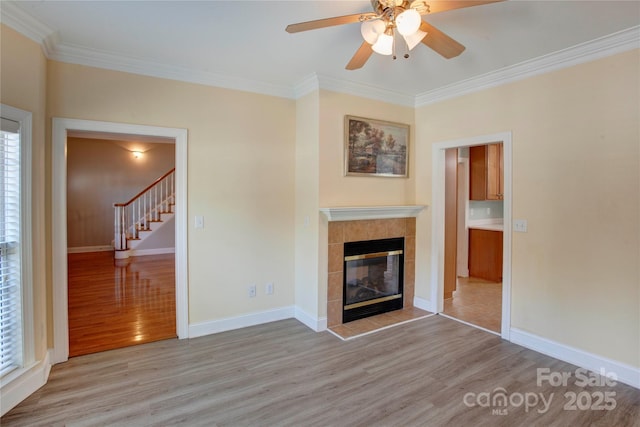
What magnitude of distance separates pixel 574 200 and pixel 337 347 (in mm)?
2438

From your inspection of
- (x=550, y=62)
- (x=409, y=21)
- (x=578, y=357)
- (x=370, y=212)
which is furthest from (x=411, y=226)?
(x=409, y=21)

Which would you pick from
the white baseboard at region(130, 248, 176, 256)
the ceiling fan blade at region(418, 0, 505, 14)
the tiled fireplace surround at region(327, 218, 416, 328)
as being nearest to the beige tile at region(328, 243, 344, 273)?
the tiled fireplace surround at region(327, 218, 416, 328)

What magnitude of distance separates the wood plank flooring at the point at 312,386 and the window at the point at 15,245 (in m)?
0.38

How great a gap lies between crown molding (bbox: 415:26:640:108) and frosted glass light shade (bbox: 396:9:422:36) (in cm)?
189

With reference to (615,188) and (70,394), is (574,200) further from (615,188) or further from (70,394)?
(70,394)

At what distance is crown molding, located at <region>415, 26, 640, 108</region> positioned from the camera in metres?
2.48

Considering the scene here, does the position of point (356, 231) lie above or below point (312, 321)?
above

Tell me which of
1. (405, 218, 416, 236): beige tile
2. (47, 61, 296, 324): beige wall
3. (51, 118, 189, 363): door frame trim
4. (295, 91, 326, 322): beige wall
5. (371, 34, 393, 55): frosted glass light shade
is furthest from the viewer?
(405, 218, 416, 236): beige tile

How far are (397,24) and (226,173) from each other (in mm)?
2264

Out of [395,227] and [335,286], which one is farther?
[395,227]

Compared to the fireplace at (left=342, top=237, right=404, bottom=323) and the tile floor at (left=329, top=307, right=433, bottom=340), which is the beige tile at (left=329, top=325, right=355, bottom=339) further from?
the fireplace at (left=342, top=237, right=404, bottom=323)

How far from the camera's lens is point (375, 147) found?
3.86m

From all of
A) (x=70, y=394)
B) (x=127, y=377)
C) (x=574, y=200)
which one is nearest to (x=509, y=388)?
(x=574, y=200)

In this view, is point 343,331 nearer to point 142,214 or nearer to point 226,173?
point 226,173
